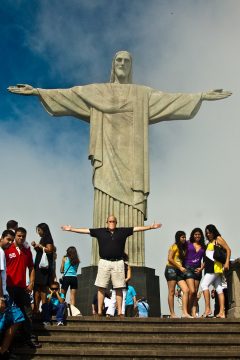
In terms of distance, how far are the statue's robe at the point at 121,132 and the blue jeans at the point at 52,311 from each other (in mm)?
4881

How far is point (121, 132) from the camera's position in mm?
17188

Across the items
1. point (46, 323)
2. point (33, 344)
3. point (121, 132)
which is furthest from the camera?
point (121, 132)

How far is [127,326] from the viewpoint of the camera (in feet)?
32.7

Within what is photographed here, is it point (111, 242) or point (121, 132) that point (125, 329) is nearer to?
point (111, 242)

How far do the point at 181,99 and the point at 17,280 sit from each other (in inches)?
411

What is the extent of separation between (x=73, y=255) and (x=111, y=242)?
3.94ft

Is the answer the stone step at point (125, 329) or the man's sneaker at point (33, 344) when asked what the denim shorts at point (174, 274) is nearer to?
the stone step at point (125, 329)

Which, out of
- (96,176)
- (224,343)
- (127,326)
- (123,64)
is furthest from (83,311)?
(123,64)

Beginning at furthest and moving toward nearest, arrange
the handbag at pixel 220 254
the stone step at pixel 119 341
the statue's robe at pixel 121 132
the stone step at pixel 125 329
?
the statue's robe at pixel 121 132 < the handbag at pixel 220 254 < the stone step at pixel 125 329 < the stone step at pixel 119 341

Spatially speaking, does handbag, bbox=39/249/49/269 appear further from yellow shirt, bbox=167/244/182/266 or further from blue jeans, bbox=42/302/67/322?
yellow shirt, bbox=167/244/182/266

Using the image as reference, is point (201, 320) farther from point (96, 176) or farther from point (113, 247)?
point (96, 176)

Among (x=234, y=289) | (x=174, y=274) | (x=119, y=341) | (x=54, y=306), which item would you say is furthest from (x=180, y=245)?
(x=119, y=341)

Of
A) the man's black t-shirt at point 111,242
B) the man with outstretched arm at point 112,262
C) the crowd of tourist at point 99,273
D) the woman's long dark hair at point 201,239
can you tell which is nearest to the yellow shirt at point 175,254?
the crowd of tourist at point 99,273

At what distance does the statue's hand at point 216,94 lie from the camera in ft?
58.4
